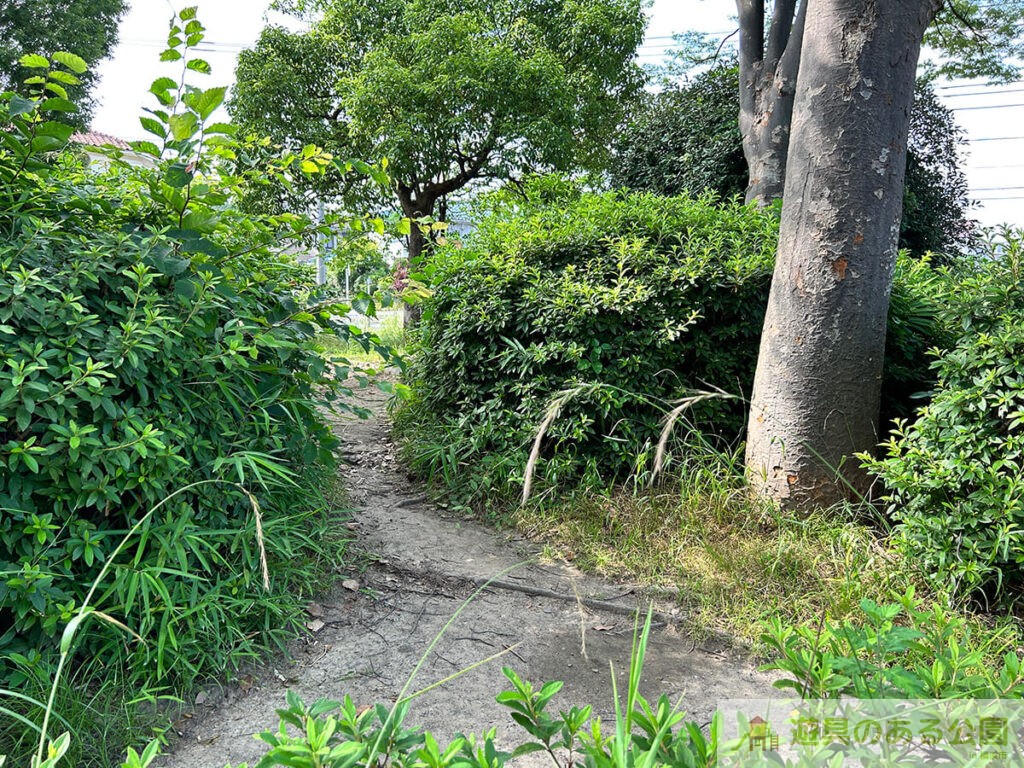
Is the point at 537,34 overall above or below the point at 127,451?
above

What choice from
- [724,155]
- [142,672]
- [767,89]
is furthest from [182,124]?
[724,155]

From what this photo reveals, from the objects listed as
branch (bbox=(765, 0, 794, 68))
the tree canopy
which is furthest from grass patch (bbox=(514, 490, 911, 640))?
the tree canopy

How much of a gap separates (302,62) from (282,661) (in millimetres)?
12732

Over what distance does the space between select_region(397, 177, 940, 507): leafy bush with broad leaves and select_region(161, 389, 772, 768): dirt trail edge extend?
0.67 metres

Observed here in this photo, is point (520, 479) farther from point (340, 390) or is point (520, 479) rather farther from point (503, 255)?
point (503, 255)

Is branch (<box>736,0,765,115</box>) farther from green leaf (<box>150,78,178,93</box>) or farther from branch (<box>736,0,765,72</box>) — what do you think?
green leaf (<box>150,78,178,93</box>)

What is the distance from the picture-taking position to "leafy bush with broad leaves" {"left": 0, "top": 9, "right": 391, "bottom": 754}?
6.01 ft

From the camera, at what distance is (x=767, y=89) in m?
5.39

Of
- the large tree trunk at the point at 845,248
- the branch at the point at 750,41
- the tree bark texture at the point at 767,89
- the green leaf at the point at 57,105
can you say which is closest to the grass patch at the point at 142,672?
the green leaf at the point at 57,105

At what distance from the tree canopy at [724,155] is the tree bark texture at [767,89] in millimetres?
1976

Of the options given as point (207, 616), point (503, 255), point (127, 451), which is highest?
point (503, 255)

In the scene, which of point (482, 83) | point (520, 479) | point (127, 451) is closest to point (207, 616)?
point (127, 451)

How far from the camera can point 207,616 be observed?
83.6 inches

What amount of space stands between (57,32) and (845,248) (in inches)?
774
